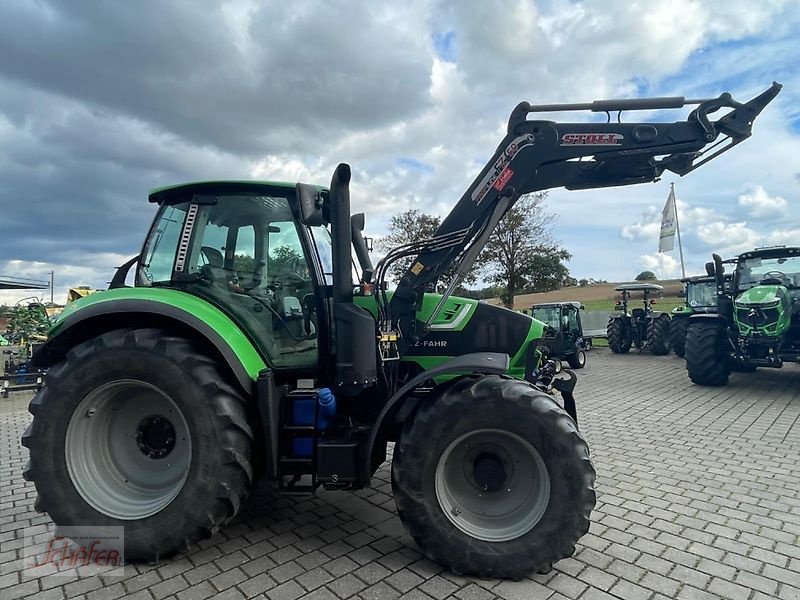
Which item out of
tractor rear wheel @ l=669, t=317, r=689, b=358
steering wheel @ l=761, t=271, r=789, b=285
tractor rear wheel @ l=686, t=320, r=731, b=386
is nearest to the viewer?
tractor rear wheel @ l=686, t=320, r=731, b=386

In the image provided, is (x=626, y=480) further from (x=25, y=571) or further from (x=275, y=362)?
(x=25, y=571)

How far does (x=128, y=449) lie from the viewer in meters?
3.39

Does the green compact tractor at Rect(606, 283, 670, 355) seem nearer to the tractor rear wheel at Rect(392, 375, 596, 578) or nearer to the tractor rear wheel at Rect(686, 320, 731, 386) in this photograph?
the tractor rear wheel at Rect(686, 320, 731, 386)

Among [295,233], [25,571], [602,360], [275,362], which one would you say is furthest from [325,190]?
[602,360]

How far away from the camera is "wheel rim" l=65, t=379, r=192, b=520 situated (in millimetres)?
3141

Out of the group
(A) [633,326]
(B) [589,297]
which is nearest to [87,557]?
(A) [633,326]

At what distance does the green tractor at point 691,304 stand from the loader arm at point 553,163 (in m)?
12.5

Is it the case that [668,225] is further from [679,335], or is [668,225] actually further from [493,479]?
[493,479]

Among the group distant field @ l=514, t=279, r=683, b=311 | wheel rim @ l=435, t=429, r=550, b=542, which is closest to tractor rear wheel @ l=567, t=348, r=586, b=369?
wheel rim @ l=435, t=429, r=550, b=542

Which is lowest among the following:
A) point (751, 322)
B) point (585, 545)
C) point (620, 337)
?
point (585, 545)

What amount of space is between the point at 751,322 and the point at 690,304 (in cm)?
627

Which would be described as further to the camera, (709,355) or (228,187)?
(709,355)

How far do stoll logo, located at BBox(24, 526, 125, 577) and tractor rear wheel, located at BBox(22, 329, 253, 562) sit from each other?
0.05 m

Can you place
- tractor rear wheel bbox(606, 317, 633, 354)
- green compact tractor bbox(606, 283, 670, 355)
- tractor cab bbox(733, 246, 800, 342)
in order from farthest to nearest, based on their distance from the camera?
1. tractor rear wheel bbox(606, 317, 633, 354)
2. green compact tractor bbox(606, 283, 670, 355)
3. tractor cab bbox(733, 246, 800, 342)
